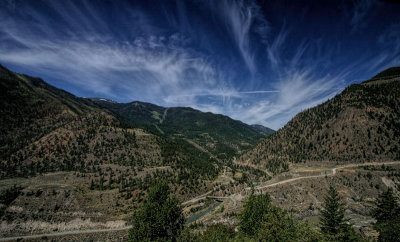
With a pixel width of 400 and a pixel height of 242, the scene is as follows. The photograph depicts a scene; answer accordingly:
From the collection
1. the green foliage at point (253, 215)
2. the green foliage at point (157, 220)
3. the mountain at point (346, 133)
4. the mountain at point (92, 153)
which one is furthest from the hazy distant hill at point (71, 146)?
the green foliage at point (253, 215)

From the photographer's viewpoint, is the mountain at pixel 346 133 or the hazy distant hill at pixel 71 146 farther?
the mountain at pixel 346 133

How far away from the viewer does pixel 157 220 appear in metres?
29.1

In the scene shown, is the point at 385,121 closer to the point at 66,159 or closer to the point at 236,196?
the point at 236,196

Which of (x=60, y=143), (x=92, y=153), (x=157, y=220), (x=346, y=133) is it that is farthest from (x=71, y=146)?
(x=346, y=133)

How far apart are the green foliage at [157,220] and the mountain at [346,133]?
74.7 meters

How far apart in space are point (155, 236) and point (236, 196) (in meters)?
45.0

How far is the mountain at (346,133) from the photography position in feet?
241

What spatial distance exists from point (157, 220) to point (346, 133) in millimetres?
96704

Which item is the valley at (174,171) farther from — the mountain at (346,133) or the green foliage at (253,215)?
the green foliage at (253,215)

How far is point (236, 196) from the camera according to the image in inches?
2635

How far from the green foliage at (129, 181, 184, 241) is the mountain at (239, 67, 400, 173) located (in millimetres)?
74697

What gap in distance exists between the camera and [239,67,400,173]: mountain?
73.5 m

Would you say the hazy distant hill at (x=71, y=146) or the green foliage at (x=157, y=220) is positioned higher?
the hazy distant hill at (x=71, y=146)

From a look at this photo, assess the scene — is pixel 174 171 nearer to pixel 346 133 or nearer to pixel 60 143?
pixel 60 143
